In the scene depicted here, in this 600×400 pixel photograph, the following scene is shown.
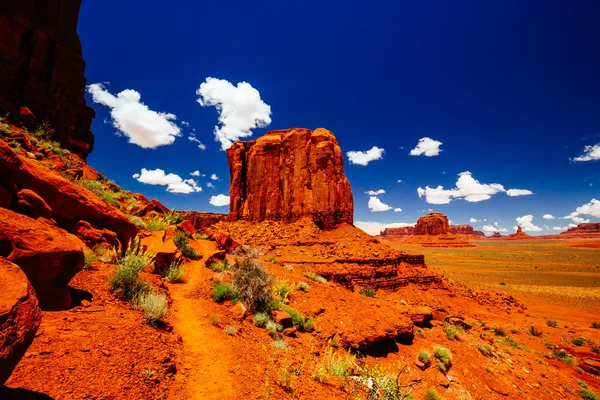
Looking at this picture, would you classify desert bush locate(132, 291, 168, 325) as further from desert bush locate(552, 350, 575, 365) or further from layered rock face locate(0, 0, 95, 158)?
desert bush locate(552, 350, 575, 365)

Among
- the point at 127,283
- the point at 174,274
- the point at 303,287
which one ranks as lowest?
the point at 303,287

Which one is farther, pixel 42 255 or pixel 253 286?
pixel 253 286

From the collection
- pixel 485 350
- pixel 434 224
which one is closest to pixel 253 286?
pixel 485 350

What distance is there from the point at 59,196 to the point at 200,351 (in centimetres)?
473

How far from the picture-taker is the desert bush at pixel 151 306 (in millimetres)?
4664

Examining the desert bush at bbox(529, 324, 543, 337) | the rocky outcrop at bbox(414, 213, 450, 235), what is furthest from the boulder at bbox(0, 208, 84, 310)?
the rocky outcrop at bbox(414, 213, 450, 235)

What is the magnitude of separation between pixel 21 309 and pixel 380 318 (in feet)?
31.5

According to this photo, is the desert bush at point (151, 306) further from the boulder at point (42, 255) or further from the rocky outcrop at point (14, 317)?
the rocky outcrop at point (14, 317)

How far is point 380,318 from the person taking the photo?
938 cm

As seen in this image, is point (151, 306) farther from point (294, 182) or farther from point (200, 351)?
point (294, 182)

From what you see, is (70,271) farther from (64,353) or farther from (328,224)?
(328,224)

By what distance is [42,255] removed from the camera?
361 cm

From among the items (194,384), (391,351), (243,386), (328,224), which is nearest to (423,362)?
(391,351)

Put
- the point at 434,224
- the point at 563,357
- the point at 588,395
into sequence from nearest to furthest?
the point at 588,395, the point at 563,357, the point at 434,224
